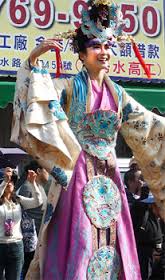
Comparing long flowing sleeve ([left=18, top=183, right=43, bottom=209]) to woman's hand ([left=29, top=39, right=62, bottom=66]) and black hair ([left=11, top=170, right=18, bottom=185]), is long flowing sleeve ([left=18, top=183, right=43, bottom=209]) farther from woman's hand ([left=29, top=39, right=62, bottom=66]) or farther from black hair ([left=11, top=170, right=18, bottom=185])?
woman's hand ([left=29, top=39, right=62, bottom=66])

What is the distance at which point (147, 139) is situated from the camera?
458 cm

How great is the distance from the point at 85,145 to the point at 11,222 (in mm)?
2106

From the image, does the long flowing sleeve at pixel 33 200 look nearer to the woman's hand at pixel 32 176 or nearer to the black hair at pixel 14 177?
the woman's hand at pixel 32 176

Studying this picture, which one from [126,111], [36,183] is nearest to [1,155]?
[36,183]

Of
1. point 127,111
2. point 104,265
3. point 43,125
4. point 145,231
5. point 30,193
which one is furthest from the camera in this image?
point 145,231

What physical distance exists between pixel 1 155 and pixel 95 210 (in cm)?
326

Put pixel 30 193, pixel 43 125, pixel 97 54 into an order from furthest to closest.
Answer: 1. pixel 30 193
2. pixel 97 54
3. pixel 43 125

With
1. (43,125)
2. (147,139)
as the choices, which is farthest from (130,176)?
(43,125)

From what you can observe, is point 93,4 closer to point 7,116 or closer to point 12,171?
point 12,171

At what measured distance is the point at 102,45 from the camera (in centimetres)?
440

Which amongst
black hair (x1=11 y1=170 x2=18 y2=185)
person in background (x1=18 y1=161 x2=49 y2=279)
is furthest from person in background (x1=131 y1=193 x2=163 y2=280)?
black hair (x1=11 y1=170 x2=18 y2=185)

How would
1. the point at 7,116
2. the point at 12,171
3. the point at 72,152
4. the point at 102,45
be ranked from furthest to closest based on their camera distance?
the point at 7,116
the point at 12,171
the point at 102,45
the point at 72,152

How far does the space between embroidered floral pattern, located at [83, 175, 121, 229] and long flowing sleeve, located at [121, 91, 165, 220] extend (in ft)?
1.12

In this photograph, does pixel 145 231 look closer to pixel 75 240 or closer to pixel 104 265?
pixel 104 265
